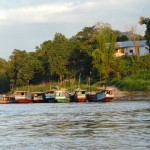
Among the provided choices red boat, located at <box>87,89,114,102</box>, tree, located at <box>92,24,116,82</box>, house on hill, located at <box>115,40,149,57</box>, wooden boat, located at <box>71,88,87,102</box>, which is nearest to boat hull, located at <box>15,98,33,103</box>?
wooden boat, located at <box>71,88,87,102</box>

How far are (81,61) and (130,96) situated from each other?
2238cm

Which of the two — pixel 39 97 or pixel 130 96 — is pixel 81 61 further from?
pixel 130 96

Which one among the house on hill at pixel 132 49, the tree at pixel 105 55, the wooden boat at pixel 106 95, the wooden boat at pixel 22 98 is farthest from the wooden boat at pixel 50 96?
the house on hill at pixel 132 49

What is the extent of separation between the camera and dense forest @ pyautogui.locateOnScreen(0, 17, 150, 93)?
8581 cm

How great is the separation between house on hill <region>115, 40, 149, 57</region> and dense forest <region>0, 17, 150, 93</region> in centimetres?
145

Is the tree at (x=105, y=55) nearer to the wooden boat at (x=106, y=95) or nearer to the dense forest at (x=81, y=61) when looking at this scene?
the dense forest at (x=81, y=61)

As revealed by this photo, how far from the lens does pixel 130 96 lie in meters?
74.2

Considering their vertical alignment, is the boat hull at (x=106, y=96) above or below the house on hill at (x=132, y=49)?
below

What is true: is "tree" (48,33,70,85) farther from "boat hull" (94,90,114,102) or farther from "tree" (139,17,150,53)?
"boat hull" (94,90,114,102)

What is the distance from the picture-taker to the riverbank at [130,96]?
235 ft

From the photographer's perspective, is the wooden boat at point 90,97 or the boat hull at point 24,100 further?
the boat hull at point 24,100

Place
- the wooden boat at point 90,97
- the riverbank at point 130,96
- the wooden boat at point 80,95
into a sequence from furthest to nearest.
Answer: the wooden boat at point 80,95
the wooden boat at point 90,97
the riverbank at point 130,96

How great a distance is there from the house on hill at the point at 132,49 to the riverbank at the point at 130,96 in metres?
14.4

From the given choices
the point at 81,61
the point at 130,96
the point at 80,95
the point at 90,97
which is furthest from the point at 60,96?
the point at 81,61
